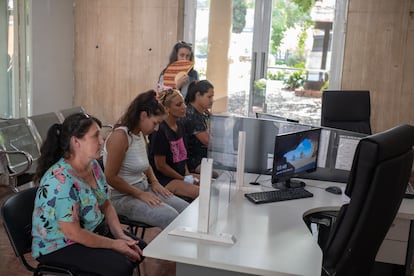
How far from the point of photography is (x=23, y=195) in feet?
7.84

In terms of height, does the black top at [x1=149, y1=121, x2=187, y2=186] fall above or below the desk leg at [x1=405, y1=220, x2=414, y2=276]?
above

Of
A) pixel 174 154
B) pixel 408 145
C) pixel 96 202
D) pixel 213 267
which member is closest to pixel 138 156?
pixel 174 154

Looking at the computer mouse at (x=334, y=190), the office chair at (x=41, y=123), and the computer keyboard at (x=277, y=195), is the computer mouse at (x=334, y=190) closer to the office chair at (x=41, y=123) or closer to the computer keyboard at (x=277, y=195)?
the computer keyboard at (x=277, y=195)

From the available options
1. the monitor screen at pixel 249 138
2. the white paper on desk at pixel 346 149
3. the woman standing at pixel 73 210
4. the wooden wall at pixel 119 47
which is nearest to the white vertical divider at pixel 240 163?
the monitor screen at pixel 249 138

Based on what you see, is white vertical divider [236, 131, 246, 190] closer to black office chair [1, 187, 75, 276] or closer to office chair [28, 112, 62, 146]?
black office chair [1, 187, 75, 276]

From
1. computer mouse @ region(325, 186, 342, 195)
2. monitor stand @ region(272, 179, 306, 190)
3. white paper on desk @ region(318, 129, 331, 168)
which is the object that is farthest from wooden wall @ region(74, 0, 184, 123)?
computer mouse @ region(325, 186, 342, 195)

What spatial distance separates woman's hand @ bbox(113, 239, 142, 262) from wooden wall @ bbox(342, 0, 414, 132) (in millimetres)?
4330

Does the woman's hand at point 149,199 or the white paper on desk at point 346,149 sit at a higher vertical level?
the white paper on desk at point 346,149

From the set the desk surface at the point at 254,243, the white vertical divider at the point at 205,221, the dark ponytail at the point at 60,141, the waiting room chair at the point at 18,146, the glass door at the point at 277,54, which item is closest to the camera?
the desk surface at the point at 254,243

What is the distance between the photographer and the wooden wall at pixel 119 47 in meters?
6.54

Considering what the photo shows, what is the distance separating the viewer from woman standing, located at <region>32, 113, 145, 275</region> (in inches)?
87.9

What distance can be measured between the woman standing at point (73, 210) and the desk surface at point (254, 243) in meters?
0.31

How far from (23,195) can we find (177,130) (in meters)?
1.36

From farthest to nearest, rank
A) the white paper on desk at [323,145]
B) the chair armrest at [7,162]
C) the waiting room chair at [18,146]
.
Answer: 1. the waiting room chair at [18,146]
2. the chair armrest at [7,162]
3. the white paper on desk at [323,145]
